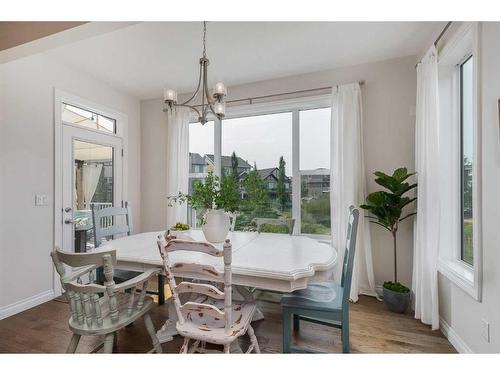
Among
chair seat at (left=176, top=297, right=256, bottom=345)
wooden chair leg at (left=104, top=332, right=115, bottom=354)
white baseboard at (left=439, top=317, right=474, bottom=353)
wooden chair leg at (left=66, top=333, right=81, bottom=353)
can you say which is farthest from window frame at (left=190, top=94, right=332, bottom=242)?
wooden chair leg at (left=66, top=333, right=81, bottom=353)

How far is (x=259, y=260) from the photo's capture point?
1.60 meters

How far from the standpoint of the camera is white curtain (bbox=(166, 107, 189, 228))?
3.69 meters

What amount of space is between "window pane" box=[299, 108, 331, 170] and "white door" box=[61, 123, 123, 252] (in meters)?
2.65

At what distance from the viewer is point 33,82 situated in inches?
103

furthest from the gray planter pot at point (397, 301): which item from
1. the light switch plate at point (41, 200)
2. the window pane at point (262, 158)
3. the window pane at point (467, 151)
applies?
the light switch plate at point (41, 200)

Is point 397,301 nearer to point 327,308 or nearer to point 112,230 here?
point 327,308

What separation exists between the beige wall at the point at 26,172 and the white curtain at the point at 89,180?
1.35ft

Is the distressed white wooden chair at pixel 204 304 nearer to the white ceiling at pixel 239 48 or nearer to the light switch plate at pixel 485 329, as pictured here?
the light switch plate at pixel 485 329

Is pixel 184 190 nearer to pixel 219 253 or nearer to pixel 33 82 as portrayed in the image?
pixel 33 82

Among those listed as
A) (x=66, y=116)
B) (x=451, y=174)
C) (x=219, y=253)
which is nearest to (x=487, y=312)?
(x=451, y=174)

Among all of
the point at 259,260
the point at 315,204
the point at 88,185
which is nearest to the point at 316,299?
the point at 259,260

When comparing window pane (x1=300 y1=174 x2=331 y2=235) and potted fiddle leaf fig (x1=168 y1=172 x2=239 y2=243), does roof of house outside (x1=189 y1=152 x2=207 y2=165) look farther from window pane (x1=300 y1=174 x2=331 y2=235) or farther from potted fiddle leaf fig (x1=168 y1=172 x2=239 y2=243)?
potted fiddle leaf fig (x1=168 y1=172 x2=239 y2=243)
